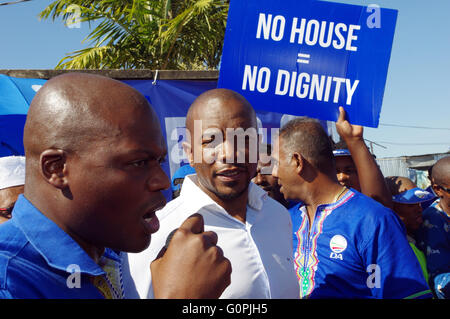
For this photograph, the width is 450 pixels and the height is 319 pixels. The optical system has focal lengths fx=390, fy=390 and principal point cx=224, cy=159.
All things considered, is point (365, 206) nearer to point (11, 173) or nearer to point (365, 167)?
point (365, 167)

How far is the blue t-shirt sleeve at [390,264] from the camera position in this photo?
1770 mm

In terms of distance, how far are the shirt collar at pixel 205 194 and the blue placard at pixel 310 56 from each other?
84 centimetres

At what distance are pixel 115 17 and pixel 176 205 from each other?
21.4 ft

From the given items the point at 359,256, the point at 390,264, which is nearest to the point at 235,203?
the point at 359,256

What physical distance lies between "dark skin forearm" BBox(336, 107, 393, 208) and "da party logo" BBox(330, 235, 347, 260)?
1.72ft

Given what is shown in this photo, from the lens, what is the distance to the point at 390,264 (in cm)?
179

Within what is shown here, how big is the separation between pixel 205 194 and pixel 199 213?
177 mm

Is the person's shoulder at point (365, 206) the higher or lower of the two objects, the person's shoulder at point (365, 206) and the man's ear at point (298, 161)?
the lower

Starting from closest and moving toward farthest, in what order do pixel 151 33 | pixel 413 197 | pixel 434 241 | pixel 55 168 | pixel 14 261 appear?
1. pixel 14 261
2. pixel 55 168
3. pixel 434 241
4. pixel 413 197
5. pixel 151 33

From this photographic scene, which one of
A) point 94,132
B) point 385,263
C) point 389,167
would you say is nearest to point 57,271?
point 94,132

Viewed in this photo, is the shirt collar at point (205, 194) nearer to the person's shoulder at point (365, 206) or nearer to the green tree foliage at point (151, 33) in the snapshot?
the person's shoulder at point (365, 206)

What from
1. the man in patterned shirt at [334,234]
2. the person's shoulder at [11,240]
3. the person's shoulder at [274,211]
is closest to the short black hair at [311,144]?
the man in patterned shirt at [334,234]

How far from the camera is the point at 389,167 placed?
1906 cm

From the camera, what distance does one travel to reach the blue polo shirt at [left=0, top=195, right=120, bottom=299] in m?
0.82
